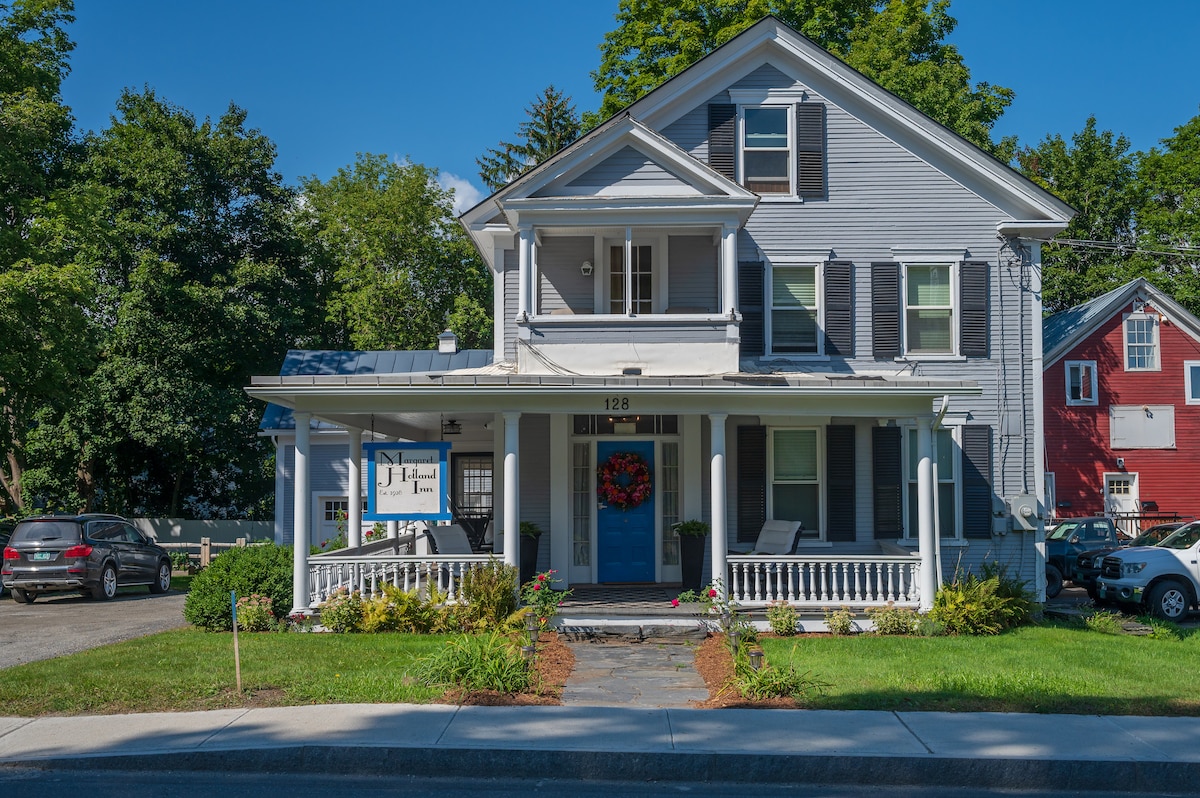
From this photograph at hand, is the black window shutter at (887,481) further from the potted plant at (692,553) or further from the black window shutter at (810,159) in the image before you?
the black window shutter at (810,159)

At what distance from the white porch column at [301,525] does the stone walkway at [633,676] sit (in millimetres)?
3832

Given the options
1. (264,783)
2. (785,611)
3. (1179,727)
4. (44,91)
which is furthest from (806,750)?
(44,91)

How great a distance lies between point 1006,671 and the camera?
36.3 ft

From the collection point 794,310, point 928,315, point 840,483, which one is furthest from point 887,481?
point 794,310

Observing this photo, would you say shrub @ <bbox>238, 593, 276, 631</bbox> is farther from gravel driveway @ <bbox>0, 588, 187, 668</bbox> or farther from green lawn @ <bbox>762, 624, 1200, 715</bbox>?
green lawn @ <bbox>762, 624, 1200, 715</bbox>

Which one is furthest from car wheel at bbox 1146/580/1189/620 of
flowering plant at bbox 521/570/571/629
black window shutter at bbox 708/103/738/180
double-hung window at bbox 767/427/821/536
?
flowering plant at bbox 521/570/571/629

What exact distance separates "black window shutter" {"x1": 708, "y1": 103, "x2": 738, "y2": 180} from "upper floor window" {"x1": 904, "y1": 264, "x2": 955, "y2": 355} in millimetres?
3533

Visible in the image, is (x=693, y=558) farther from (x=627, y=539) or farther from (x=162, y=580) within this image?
(x=162, y=580)

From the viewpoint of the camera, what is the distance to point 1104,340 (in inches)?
1256

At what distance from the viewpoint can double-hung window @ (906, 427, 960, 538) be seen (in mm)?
17203

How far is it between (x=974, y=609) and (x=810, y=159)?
7852mm

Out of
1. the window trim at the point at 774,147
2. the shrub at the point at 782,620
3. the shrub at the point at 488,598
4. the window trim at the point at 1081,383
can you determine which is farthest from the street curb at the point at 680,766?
the window trim at the point at 1081,383

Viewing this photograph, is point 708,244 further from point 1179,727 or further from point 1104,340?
point 1104,340

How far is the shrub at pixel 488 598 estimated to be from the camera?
44.5 ft
